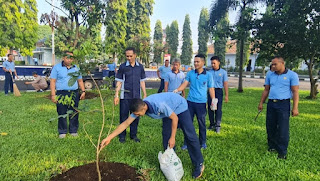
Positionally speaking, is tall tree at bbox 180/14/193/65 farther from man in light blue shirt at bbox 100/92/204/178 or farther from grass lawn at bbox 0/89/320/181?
man in light blue shirt at bbox 100/92/204/178

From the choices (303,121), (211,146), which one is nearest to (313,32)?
(303,121)

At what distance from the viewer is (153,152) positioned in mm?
4020

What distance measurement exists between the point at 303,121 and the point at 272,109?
3.33 m

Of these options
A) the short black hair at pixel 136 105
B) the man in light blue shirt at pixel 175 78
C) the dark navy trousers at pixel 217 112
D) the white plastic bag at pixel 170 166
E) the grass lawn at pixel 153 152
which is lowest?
the grass lawn at pixel 153 152

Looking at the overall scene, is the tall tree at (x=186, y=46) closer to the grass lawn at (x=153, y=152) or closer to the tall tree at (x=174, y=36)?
the tall tree at (x=174, y=36)

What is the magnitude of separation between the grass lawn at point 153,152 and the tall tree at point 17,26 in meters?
23.6

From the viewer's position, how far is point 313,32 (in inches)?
368

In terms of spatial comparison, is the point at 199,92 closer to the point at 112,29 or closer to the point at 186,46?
the point at 112,29

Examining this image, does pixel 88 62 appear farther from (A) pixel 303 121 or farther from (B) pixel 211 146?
(A) pixel 303 121

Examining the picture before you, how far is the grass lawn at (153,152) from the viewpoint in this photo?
10.9 ft

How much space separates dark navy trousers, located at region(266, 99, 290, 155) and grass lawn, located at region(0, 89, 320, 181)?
22 centimetres

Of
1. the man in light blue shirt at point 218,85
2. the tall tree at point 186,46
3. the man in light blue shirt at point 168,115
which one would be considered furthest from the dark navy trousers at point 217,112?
the tall tree at point 186,46

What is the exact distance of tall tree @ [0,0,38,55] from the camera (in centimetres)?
2504

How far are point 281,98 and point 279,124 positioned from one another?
423 millimetres
